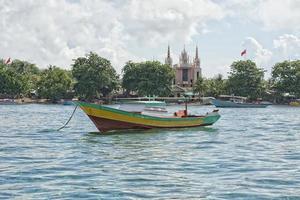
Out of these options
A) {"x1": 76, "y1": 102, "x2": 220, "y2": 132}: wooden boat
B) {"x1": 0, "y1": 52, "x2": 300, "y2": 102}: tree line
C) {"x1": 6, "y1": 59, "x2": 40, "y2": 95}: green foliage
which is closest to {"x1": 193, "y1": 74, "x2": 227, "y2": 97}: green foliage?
{"x1": 0, "y1": 52, "x2": 300, "y2": 102}: tree line

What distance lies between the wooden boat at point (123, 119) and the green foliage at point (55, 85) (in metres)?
103

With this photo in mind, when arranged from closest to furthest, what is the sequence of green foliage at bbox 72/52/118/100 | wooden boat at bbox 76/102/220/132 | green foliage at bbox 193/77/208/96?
1. wooden boat at bbox 76/102/220/132
2. green foliage at bbox 72/52/118/100
3. green foliage at bbox 193/77/208/96

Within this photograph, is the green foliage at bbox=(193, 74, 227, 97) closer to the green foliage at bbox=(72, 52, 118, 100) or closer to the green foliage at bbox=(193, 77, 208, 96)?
the green foliage at bbox=(193, 77, 208, 96)

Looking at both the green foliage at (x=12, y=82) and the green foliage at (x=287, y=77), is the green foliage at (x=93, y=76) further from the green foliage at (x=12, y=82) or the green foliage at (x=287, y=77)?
the green foliage at (x=287, y=77)

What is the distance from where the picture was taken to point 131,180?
754 inches

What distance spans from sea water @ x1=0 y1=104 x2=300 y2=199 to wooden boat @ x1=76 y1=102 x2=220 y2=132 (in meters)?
3.54

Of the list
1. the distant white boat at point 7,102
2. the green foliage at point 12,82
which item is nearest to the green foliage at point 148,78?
the green foliage at point 12,82

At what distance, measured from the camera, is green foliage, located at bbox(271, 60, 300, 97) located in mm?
143750

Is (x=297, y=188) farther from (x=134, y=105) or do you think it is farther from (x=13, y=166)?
(x=134, y=105)

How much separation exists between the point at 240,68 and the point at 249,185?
129 metres

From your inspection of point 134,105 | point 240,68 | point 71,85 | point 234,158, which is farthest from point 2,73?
point 234,158

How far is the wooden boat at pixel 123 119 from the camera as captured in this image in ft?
131

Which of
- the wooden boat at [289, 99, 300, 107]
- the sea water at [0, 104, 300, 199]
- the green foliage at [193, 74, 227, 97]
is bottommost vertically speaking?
the sea water at [0, 104, 300, 199]

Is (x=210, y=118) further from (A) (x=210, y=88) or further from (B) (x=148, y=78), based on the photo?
(A) (x=210, y=88)
